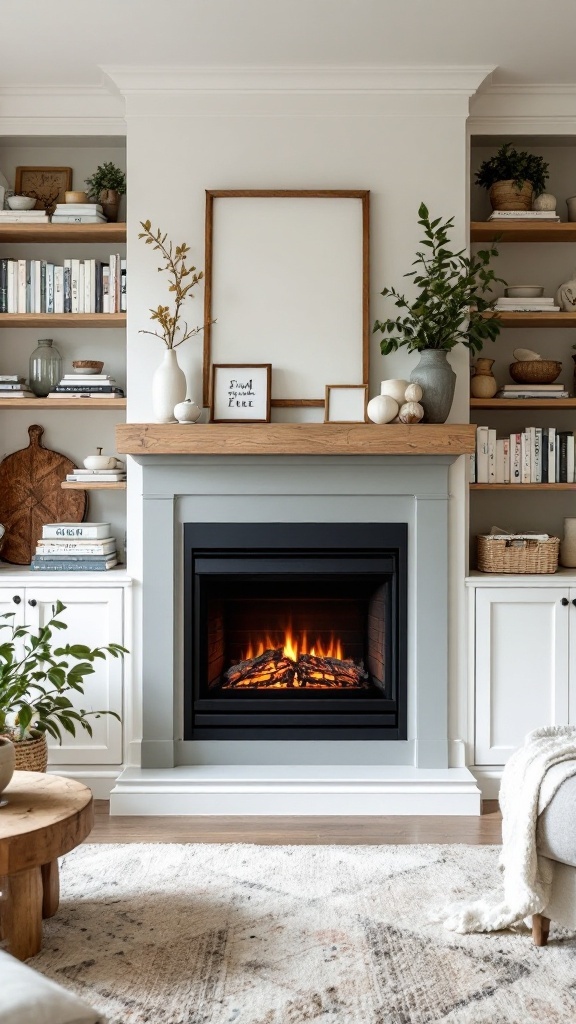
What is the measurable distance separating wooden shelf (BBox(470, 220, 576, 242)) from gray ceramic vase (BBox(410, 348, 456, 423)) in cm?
66

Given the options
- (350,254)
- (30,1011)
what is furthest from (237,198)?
(30,1011)

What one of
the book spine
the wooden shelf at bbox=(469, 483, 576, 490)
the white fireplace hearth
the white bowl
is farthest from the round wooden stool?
the white bowl

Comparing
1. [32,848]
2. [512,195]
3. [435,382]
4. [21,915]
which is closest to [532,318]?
[512,195]

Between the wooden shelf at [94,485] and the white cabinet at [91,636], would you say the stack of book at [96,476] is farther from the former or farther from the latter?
the white cabinet at [91,636]

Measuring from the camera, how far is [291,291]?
11.2 feet

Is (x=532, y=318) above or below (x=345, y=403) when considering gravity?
above

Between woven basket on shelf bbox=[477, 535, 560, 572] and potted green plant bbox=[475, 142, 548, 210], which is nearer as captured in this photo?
woven basket on shelf bbox=[477, 535, 560, 572]

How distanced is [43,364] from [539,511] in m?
2.32

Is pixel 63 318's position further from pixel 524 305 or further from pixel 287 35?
pixel 524 305

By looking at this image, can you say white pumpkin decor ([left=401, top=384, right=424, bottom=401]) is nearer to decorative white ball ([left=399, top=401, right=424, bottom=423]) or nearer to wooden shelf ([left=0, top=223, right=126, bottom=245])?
decorative white ball ([left=399, top=401, right=424, bottom=423])

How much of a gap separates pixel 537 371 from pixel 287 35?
1.65 meters

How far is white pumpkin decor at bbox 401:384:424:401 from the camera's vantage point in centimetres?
324

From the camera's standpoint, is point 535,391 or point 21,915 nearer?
point 21,915

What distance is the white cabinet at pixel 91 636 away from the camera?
134 inches
